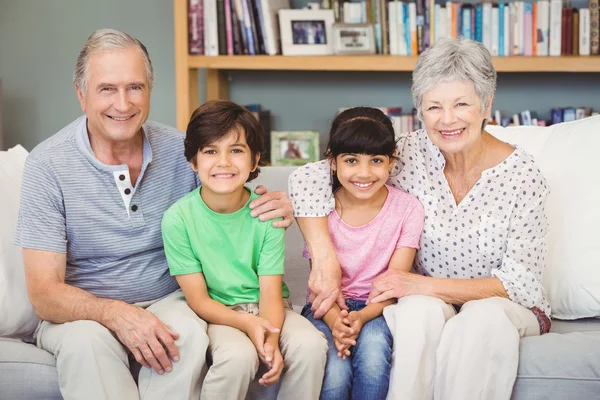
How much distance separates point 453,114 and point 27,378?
112cm

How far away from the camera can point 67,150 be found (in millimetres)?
1895

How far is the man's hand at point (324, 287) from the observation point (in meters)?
1.90

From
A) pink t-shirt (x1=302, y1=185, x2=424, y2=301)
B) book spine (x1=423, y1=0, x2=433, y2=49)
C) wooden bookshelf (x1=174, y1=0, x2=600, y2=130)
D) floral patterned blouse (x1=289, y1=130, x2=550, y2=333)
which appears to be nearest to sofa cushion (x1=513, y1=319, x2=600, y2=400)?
floral patterned blouse (x1=289, y1=130, x2=550, y2=333)

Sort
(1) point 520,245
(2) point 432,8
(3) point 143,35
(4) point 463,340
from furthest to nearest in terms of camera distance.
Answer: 1. (3) point 143,35
2. (2) point 432,8
3. (1) point 520,245
4. (4) point 463,340

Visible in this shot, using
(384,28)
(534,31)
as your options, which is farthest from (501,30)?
(384,28)

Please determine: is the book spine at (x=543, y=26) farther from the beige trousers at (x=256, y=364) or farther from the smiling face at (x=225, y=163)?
the beige trousers at (x=256, y=364)

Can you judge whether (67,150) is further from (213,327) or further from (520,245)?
(520,245)

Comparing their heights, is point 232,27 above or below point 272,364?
above

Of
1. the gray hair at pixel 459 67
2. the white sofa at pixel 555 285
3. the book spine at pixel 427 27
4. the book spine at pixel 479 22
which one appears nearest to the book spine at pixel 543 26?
the book spine at pixel 479 22

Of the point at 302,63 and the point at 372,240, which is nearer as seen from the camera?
the point at 372,240

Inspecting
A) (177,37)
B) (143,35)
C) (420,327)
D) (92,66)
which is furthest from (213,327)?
(143,35)

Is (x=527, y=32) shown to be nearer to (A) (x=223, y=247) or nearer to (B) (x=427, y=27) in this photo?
(B) (x=427, y=27)

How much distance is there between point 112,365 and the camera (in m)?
1.69

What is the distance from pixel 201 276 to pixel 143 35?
2.14m
